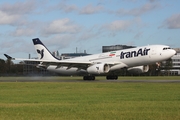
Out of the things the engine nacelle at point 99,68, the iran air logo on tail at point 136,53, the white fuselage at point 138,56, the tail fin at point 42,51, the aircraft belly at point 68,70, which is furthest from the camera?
the tail fin at point 42,51

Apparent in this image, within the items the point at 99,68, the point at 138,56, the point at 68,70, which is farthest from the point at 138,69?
the point at 68,70

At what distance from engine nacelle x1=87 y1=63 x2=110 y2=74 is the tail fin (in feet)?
48.3

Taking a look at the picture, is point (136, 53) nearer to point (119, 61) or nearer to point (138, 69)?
point (119, 61)

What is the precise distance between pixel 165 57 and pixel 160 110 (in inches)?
1516

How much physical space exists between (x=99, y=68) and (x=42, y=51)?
17674mm

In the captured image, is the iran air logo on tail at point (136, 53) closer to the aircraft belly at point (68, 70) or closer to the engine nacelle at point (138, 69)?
the engine nacelle at point (138, 69)

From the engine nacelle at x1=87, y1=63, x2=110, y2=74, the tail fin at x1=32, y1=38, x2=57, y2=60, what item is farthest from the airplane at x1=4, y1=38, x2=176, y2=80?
the tail fin at x1=32, y1=38, x2=57, y2=60

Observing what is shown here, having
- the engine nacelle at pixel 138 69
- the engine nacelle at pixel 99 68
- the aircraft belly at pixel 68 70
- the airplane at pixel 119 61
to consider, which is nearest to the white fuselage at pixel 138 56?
the airplane at pixel 119 61

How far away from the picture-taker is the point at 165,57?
5203cm

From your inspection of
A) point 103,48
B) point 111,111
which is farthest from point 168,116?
point 103,48

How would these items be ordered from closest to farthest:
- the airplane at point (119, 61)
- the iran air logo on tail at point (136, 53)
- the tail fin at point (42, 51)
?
the airplane at point (119, 61)
the iran air logo on tail at point (136, 53)
the tail fin at point (42, 51)

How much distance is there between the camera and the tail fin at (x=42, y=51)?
6781cm

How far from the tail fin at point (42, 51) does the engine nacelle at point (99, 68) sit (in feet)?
48.3

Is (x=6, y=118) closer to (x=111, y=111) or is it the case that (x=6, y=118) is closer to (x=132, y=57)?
(x=111, y=111)
